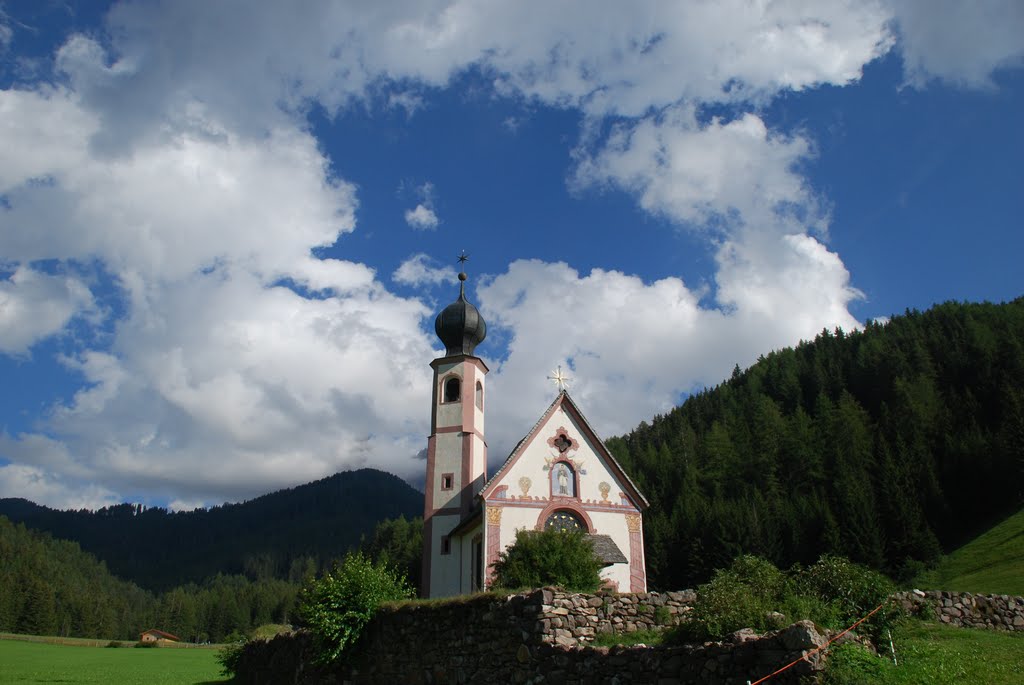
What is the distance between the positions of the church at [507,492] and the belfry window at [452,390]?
5 cm

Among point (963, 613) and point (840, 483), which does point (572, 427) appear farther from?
point (840, 483)

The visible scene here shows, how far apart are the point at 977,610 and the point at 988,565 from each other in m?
Result: 31.2

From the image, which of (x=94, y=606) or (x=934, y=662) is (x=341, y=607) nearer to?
(x=934, y=662)

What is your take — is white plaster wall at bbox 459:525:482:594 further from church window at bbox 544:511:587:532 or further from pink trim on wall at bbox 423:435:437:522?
church window at bbox 544:511:587:532

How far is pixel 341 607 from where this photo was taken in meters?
19.3

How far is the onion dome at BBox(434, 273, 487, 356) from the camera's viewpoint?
4056cm

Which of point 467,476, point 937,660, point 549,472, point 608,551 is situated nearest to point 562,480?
point 549,472

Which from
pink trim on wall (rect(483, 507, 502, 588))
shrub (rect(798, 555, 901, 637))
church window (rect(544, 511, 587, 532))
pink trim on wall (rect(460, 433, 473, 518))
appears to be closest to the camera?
shrub (rect(798, 555, 901, 637))

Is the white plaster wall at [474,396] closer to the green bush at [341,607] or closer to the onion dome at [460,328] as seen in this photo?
the onion dome at [460,328]

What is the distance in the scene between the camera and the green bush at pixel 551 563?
2133 centimetres

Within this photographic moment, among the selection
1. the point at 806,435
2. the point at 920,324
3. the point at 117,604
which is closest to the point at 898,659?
the point at 806,435

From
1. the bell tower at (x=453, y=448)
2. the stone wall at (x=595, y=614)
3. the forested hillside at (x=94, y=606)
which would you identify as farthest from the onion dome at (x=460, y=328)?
the forested hillside at (x=94, y=606)

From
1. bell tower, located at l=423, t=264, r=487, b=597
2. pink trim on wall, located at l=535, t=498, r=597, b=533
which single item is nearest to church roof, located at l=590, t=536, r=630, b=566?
pink trim on wall, located at l=535, t=498, r=597, b=533

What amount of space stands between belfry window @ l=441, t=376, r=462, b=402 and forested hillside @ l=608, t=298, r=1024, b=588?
31680mm
